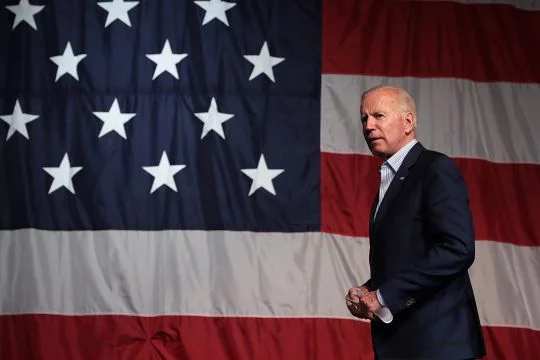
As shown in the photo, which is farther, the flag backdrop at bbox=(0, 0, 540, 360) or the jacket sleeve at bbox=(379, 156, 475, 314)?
the flag backdrop at bbox=(0, 0, 540, 360)

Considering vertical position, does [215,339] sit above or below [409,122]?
below

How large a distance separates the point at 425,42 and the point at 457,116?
0.40m

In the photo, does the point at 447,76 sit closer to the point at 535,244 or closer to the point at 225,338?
the point at 535,244

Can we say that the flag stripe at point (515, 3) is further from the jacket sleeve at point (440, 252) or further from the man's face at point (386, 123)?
the jacket sleeve at point (440, 252)

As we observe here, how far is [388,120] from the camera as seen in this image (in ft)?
6.06

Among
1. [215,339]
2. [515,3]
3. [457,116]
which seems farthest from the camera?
[515,3]

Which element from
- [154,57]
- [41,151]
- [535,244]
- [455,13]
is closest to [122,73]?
[154,57]

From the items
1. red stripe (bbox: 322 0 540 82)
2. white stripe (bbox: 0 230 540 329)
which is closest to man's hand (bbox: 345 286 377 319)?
white stripe (bbox: 0 230 540 329)

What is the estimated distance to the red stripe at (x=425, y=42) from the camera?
356cm

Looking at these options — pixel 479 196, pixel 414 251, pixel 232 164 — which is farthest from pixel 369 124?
pixel 479 196

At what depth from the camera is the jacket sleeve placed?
167 cm

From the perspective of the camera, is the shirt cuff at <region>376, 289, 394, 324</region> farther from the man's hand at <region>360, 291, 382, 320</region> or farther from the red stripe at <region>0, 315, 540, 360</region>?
the red stripe at <region>0, 315, 540, 360</region>

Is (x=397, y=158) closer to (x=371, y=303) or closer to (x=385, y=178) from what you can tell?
(x=385, y=178)

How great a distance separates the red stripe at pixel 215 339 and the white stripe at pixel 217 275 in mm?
46
